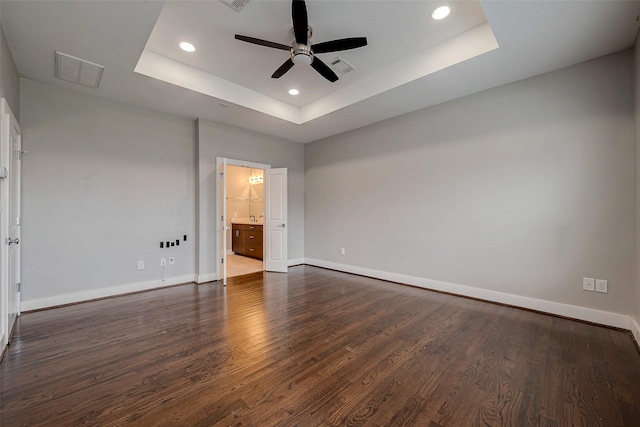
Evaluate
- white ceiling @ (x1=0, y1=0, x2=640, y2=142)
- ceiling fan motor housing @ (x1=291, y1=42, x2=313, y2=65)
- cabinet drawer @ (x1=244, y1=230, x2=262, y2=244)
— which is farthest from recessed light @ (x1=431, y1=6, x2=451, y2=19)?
cabinet drawer @ (x1=244, y1=230, x2=262, y2=244)

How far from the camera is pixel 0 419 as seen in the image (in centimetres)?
156

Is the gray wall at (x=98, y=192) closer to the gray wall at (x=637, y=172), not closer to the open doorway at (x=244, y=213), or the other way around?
the open doorway at (x=244, y=213)

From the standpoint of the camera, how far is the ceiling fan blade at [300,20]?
2170 millimetres

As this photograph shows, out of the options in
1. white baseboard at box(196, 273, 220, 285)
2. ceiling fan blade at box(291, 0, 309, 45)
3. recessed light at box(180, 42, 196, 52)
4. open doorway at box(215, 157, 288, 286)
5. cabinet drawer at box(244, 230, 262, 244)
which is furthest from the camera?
cabinet drawer at box(244, 230, 262, 244)

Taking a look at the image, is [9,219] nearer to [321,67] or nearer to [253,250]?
[321,67]

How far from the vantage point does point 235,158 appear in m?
5.08

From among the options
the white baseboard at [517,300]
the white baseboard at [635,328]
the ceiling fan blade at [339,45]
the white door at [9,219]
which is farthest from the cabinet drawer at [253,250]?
the white baseboard at [635,328]

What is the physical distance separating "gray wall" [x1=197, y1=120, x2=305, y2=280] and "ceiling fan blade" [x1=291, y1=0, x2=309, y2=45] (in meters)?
2.83

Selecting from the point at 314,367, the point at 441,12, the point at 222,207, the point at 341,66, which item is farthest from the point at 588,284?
the point at 222,207

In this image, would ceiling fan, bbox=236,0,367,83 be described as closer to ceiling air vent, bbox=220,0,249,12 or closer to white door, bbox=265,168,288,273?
ceiling air vent, bbox=220,0,249,12

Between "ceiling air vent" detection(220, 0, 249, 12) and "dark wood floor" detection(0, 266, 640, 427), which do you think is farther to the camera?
"ceiling air vent" detection(220, 0, 249, 12)

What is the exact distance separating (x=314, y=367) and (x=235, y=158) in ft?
13.3

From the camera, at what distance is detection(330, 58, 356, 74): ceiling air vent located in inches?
133

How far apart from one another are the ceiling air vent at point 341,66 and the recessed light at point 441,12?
1.12 meters
